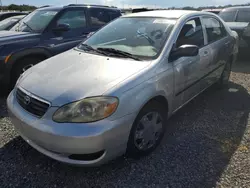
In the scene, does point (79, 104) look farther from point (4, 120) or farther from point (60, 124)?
point (4, 120)

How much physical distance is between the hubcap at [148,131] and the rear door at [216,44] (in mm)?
1567

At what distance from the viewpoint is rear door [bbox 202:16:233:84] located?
12.8 feet

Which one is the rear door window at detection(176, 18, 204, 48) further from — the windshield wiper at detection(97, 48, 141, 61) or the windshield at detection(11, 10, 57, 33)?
the windshield at detection(11, 10, 57, 33)

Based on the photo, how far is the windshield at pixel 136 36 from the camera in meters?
2.95

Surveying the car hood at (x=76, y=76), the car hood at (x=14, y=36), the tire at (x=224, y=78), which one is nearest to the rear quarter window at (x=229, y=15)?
the tire at (x=224, y=78)

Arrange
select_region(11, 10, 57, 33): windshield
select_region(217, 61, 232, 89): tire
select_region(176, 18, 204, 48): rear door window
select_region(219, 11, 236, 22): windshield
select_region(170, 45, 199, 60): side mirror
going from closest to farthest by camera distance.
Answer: select_region(170, 45, 199, 60): side mirror
select_region(176, 18, 204, 48): rear door window
select_region(217, 61, 232, 89): tire
select_region(11, 10, 57, 33): windshield
select_region(219, 11, 236, 22): windshield

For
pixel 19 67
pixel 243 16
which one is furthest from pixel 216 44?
pixel 243 16

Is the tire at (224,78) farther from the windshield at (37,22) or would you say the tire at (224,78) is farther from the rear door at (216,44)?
the windshield at (37,22)

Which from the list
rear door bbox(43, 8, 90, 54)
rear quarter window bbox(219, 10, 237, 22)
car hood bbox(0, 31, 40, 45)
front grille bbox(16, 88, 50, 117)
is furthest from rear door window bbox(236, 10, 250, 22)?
A: front grille bbox(16, 88, 50, 117)

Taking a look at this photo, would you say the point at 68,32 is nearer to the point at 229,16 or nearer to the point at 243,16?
the point at 229,16

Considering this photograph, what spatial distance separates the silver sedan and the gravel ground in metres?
0.24

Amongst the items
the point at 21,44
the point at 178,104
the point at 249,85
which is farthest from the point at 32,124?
the point at 249,85

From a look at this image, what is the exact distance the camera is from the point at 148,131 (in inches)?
107

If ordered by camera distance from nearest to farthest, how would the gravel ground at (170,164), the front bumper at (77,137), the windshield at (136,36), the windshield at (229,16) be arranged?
the front bumper at (77,137) → the gravel ground at (170,164) → the windshield at (136,36) → the windshield at (229,16)
